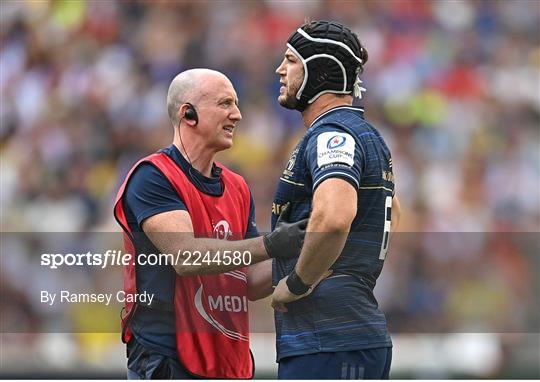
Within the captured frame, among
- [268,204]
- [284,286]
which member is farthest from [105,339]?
[284,286]

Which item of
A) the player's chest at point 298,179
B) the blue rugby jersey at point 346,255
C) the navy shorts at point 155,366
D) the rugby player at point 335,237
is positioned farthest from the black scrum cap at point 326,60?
the navy shorts at point 155,366

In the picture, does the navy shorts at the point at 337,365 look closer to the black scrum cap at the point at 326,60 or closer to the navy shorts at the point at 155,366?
the navy shorts at the point at 155,366

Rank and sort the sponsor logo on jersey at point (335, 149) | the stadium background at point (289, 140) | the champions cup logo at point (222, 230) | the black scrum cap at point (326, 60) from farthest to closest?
the stadium background at point (289, 140) → the champions cup logo at point (222, 230) → the black scrum cap at point (326, 60) → the sponsor logo on jersey at point (335, 149)

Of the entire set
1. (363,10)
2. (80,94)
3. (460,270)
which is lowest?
(460,270)

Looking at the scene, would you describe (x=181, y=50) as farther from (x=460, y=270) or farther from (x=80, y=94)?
(x=460, y=270)

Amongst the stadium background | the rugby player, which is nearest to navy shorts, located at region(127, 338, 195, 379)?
the rugby player

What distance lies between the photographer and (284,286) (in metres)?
4.38

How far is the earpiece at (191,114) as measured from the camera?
4988 mm

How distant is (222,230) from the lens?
491cm

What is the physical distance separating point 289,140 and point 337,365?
18.3 ft

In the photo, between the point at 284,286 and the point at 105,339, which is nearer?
the point at 284,286

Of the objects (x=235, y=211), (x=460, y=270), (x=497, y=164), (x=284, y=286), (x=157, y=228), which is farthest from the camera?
(x=497, y=164)

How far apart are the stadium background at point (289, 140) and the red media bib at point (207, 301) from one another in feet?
8.21

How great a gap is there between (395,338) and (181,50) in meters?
4.14
